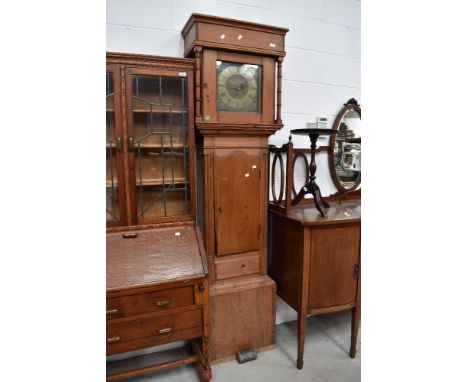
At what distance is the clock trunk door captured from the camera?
6.70ft

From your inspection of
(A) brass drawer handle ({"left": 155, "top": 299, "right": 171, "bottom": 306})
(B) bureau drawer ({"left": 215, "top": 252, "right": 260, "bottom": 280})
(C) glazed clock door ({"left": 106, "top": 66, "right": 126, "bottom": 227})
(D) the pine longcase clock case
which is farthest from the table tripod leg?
(C) glazed clock door ({"left": 106, "top": 66, "right": 126, "bottom": 227})

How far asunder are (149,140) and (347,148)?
181 centimetres

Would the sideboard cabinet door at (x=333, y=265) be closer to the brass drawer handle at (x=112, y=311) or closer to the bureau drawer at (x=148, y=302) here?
the bureau drawer at (x=148, y=302)

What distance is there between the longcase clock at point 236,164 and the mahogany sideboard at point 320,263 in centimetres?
18

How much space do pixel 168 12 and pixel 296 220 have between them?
1.69m

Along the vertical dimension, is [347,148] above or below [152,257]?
above

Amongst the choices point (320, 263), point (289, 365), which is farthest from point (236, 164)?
point (289, 365)

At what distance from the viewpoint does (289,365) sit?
84.1 inches

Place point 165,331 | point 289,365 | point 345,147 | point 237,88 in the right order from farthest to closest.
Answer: point 345,147, point 289,365, point 237,88, point 165,331

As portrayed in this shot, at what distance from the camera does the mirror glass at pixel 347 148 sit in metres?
2.77

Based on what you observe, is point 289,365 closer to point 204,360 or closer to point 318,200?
point 204,360

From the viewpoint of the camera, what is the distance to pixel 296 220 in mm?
2053

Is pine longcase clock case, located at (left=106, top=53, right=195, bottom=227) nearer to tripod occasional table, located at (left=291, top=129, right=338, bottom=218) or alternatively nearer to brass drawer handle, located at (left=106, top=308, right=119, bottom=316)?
brass drawer handle, located at (left=106, top=308, right=119, bottom=316)
